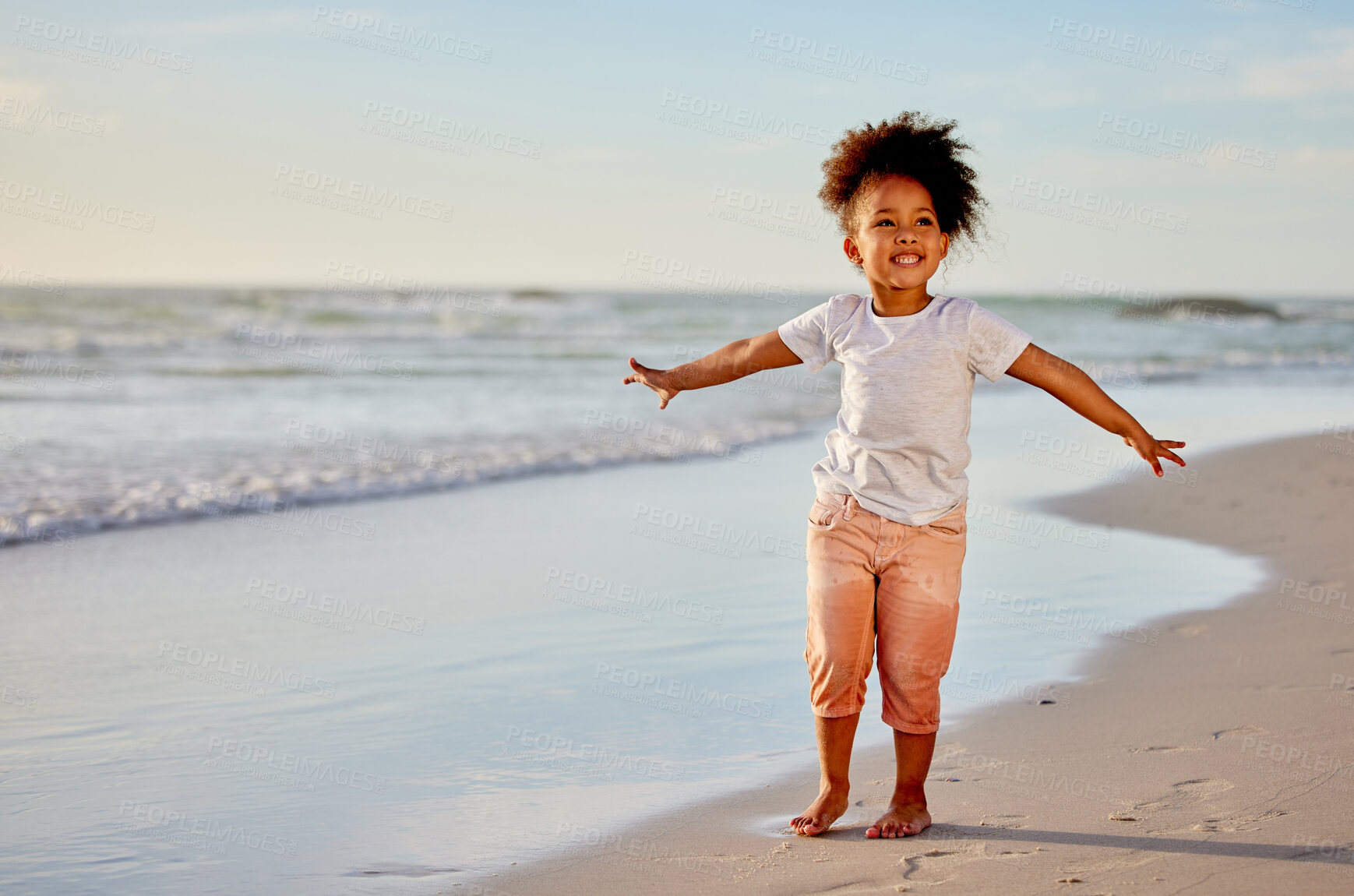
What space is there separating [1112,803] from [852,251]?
154cm

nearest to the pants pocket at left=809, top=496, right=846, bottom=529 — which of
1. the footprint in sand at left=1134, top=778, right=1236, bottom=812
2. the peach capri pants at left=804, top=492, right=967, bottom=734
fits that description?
the peach capri pants at left=804, top=492, right=967, bottom=734

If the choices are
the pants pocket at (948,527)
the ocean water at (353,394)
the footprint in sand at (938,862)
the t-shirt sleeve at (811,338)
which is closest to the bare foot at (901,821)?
the footprint in sand at (938,862)

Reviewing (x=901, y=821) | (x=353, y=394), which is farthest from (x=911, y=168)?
(x=353, y=394)

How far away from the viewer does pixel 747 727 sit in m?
3.61

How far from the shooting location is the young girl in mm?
2795

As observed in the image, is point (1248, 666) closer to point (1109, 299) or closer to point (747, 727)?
point (747, 727)

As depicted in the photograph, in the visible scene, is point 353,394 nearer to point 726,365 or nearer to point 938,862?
point 726,365

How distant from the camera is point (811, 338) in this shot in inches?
117

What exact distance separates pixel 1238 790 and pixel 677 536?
13.1 ft

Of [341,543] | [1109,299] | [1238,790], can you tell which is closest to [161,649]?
[341,543]

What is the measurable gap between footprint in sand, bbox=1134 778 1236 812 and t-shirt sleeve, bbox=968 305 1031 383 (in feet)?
3.67

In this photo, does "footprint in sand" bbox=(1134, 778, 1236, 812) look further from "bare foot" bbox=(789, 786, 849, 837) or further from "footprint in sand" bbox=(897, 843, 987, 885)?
"bare foot" bbox=(789, 786, 849, 837)

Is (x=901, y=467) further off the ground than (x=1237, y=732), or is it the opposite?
(x=901, y=467)

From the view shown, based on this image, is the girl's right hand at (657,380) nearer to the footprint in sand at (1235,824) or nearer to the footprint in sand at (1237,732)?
the footprint in sand at (1235,824)
